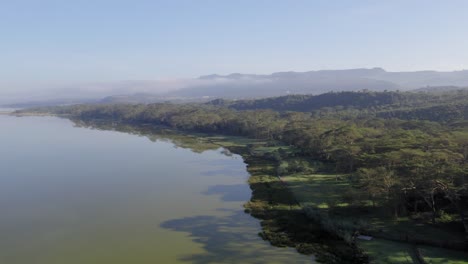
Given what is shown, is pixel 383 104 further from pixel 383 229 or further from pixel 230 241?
pixel 230 241

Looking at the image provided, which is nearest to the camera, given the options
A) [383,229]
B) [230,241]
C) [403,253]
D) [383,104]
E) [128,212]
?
[403,253]

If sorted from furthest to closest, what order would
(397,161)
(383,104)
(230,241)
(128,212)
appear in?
(383,104) → (128,212) → (397,161) → (230,241)

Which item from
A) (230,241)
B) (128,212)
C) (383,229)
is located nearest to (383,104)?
(383,229)

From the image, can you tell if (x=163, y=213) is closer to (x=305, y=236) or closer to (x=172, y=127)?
(x=305, y=236)

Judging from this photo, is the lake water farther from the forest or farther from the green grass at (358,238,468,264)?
the forest

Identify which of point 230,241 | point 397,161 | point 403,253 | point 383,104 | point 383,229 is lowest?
point 230,241

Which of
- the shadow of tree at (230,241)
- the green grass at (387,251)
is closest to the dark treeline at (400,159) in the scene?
the green grass at (387,251)

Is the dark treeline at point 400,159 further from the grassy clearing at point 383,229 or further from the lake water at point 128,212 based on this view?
the lake water at point 128,212

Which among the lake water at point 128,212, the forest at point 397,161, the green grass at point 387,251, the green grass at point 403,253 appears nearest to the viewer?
the green grass at point 403,253
